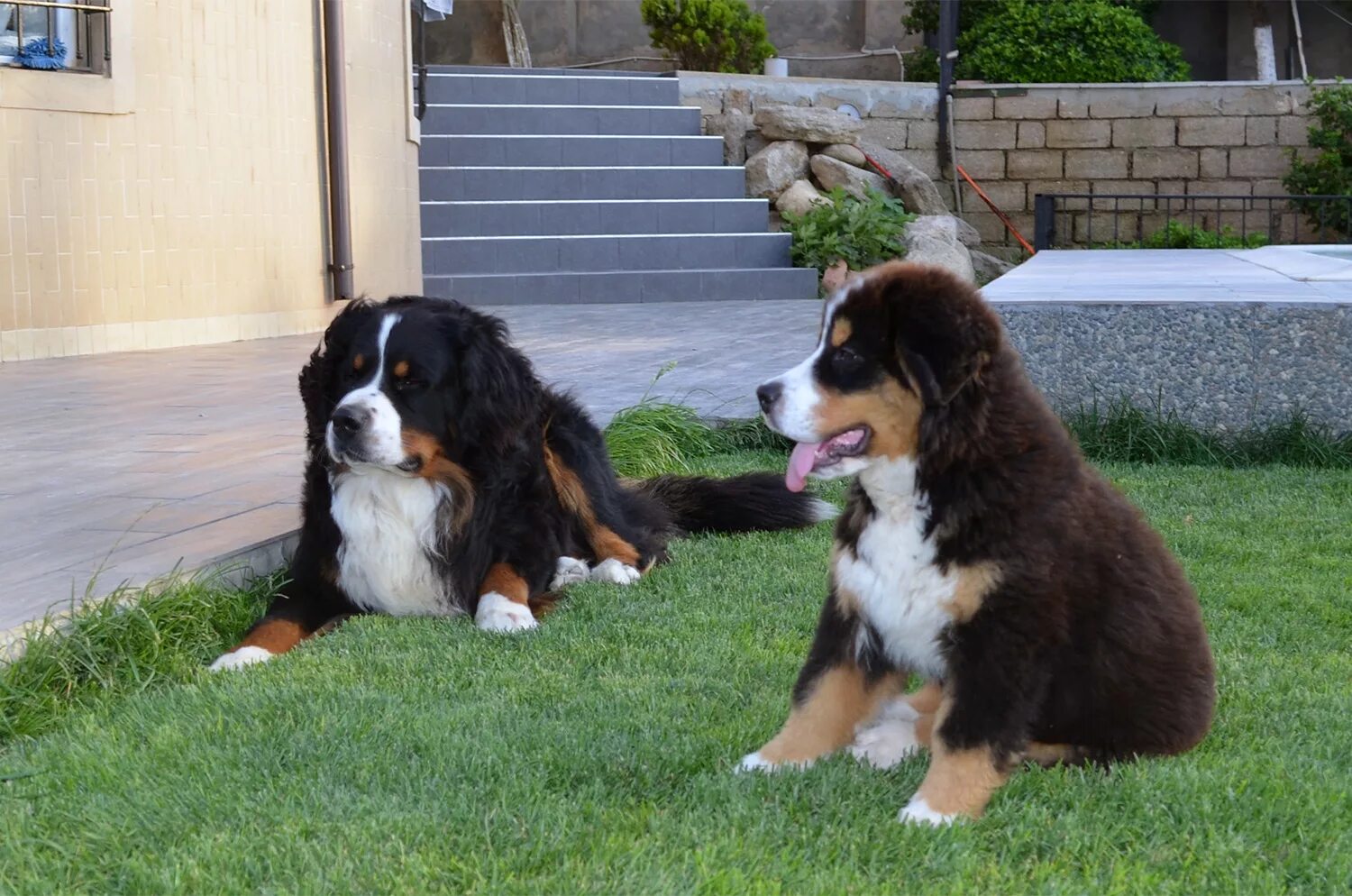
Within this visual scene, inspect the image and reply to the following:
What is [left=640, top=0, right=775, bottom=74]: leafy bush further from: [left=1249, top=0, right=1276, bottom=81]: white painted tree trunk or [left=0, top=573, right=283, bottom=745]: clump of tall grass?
[left=0, top=573, right=283, bottom=745]: clump of tall grass

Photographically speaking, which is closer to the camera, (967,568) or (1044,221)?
(967,568)

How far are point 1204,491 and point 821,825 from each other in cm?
395

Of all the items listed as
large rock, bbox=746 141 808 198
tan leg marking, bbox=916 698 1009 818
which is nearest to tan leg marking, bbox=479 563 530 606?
tan leg marking, bbox=916 698 1009 818

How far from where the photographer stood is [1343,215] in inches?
670

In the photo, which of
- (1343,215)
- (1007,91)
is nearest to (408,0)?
(1007,91)

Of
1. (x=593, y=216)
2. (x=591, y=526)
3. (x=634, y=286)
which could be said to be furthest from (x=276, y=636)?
(x=593, y=216)

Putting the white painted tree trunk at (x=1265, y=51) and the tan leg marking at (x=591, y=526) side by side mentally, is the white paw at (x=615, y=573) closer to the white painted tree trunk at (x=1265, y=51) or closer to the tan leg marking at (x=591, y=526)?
the tan leg marking at (x=591, y=526)

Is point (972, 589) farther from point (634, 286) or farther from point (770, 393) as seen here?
point (634, 286)

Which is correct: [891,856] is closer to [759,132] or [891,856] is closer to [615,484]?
[615,484]

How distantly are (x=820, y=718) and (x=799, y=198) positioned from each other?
521 inches

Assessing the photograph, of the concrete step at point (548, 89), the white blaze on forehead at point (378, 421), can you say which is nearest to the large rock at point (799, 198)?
the concrete step at point (548, 89)

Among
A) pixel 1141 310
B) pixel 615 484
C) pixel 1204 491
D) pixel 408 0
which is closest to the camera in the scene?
pixel 615 484

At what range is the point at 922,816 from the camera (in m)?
2.90

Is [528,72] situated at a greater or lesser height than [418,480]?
greater
